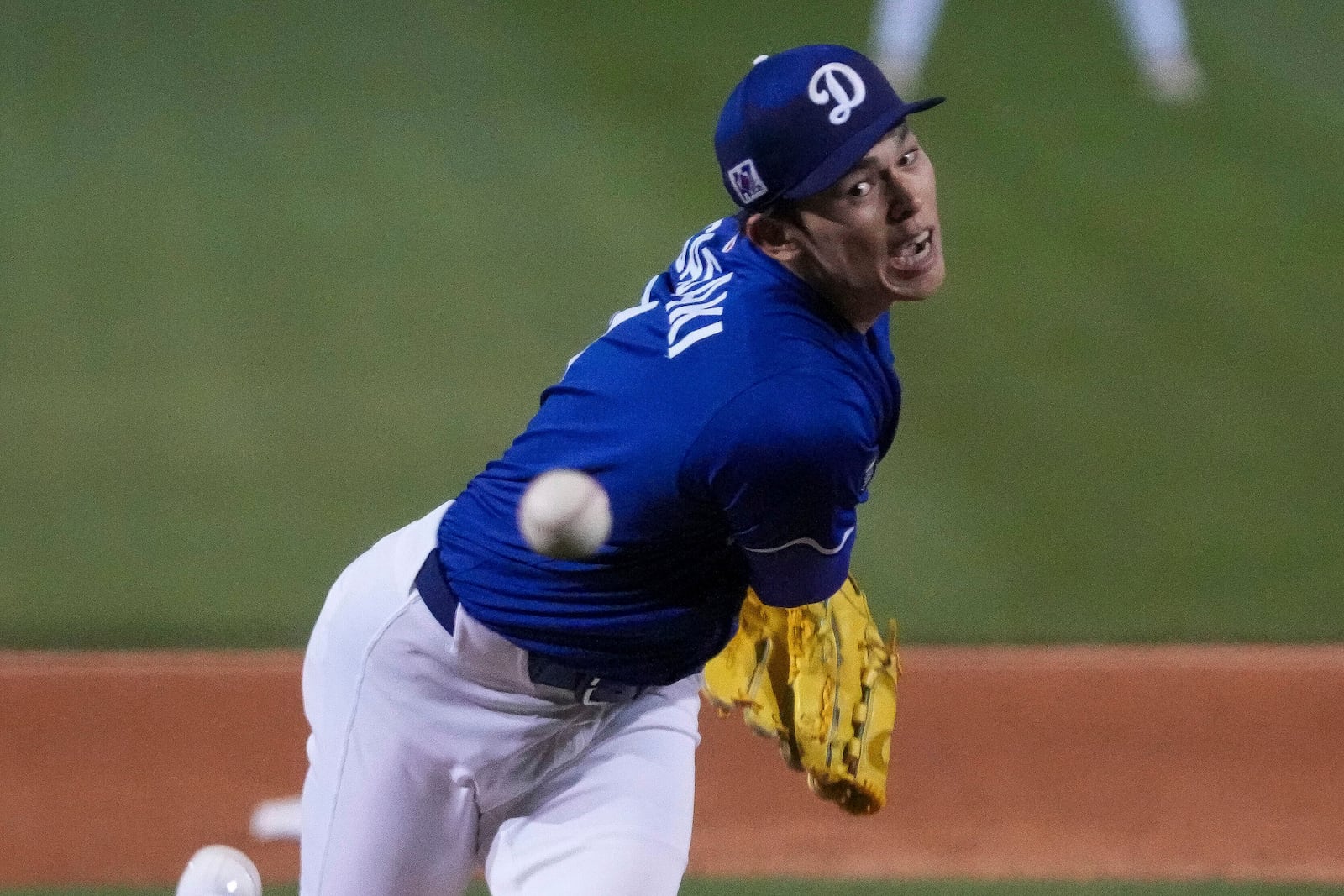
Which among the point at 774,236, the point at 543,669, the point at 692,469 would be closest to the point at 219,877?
the point at 543,669

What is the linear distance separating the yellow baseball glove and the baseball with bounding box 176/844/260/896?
1.04 metres

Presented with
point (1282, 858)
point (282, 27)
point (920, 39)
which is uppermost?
point (282, 27)

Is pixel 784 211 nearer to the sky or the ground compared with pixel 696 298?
nearer to the sky

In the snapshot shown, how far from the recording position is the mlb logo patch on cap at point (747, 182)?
2.38 metres

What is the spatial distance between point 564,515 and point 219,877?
1720mm

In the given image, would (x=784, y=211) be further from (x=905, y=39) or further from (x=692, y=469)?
(x=905, y=39)

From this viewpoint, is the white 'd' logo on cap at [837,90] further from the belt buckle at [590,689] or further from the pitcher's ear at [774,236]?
the belt buckle at [590,689]

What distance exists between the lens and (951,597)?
565 centimetres

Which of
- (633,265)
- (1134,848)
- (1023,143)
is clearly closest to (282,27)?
(633,265)

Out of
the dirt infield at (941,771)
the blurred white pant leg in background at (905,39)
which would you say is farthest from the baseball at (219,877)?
the blurred white pant leg in background at (905,39)

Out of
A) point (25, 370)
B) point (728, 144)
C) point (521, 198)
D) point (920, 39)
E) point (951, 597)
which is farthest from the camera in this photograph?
point (920, 39)

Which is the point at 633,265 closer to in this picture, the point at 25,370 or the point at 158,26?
the point at 25,370

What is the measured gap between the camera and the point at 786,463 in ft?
7.44

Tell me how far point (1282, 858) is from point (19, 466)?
4.90 m
